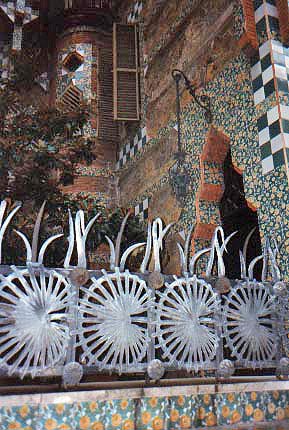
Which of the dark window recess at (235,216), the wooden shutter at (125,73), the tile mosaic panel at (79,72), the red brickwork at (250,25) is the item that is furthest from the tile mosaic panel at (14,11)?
the red brickwork at (250,25)

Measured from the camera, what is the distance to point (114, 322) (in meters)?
2.80

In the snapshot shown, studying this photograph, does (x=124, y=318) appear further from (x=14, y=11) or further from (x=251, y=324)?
(x=14, y=11)

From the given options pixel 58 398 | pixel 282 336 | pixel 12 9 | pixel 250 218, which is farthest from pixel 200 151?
pixel 12 9

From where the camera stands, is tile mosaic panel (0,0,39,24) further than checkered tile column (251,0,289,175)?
Yes

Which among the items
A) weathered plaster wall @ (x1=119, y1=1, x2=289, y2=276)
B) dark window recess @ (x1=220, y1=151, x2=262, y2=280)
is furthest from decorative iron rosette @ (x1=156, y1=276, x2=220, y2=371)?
dark window recess @ (x1=220, y1=151, x2=262, y2=280)

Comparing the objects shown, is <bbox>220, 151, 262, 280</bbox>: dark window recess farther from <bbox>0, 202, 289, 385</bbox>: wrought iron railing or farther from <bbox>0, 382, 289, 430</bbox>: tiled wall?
<bbox>0, 382, 289, 430</bbox>: tiled wall

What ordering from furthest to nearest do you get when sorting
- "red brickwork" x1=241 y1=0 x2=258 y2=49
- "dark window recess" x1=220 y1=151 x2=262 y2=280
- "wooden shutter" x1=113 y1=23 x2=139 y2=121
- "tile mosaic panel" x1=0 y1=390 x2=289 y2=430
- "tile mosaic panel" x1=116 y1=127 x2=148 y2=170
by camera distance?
"wooden shutter" x1=113 y1=23 x2=139 y2=121 → "tile mosaic panel" x1=116 y1=127 x2=148 y2=170 → "dark window recess" x1=220 y1=151 x2=262 y2=280 → "red brickwork" x1=241 y1=0 x2=258 y2=49 → "tile mosaic panel" x1=0 y1=390 x2=289 y2=430

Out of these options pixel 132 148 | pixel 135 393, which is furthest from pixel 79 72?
pixel 135 393

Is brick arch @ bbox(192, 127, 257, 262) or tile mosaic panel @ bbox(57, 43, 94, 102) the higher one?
tile mosaic panel @ bbox(57, 43, 94, 102)

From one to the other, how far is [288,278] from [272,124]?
1.64 metres

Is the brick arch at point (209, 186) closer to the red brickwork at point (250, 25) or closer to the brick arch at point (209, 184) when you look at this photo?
the brick arch at point (209, 184)

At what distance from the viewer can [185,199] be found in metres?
6.58

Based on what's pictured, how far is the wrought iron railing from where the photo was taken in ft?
8.38

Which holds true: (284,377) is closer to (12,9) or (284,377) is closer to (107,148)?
(107,148)
